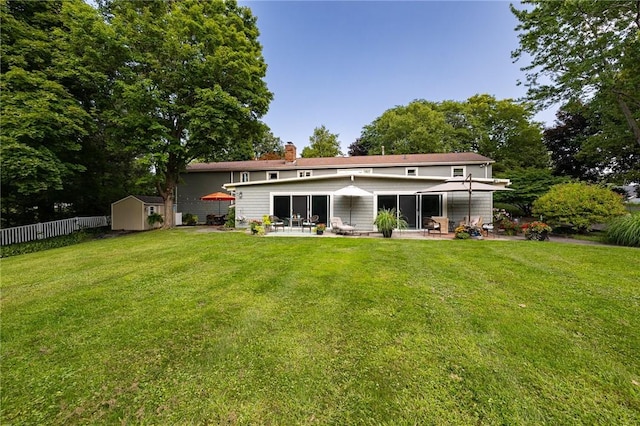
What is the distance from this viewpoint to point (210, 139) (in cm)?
1430

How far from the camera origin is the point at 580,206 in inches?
393

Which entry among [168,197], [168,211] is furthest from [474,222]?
[168,197]

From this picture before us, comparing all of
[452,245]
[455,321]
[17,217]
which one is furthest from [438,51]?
[17,217]

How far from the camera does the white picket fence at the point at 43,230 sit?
1070 centimetres

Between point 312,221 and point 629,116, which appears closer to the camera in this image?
point 629,116

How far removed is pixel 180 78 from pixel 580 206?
19.2 m

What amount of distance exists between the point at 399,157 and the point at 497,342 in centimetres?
1795

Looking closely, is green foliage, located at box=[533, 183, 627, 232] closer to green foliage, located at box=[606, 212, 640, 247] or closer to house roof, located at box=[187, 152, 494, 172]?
green foliage, located at box=[606, 212, 640, 247]

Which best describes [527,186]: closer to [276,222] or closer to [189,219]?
[276,222]

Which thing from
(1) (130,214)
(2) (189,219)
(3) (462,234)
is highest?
(1) (130,214)

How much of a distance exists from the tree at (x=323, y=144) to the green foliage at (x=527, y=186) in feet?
65.4

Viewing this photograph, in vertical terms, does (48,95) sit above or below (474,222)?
above

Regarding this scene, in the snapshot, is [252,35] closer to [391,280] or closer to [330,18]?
[330,18]

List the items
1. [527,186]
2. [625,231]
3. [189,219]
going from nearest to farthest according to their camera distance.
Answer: [625,231], [527,186], [189,219]
